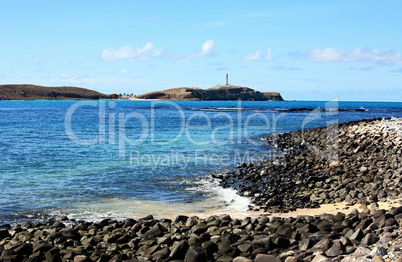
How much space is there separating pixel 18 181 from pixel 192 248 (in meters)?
10.4

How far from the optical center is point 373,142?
59.2 feet

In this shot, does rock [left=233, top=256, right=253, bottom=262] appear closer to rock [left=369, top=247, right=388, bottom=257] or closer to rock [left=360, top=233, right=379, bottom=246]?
rock [left=369, top=247, right=388, bottom=257]

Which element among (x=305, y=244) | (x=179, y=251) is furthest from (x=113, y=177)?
(x=305, y=244)

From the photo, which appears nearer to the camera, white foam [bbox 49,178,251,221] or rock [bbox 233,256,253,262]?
rock [bbox 233,256,253,262]

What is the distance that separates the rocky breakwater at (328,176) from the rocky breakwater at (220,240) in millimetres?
2404

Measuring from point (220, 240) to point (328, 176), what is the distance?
8033 millimetres

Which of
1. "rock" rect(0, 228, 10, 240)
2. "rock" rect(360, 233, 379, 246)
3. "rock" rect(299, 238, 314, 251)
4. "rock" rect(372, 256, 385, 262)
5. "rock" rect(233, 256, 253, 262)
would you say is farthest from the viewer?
"rock" rect(0, 228, 10, 240)

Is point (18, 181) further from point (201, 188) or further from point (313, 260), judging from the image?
point (313, 260)

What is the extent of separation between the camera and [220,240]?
7012mm

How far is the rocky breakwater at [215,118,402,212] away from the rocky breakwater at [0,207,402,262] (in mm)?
2404

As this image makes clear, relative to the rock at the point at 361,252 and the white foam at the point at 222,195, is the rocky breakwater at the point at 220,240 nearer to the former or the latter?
the rock at the point at 361,252

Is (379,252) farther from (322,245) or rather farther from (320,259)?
(322,245)

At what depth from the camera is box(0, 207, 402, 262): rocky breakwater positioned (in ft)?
19.5

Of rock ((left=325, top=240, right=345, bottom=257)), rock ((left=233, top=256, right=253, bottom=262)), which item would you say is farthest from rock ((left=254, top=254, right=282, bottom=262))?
rock ((left=325, top=240, right=345, bottom=257))
